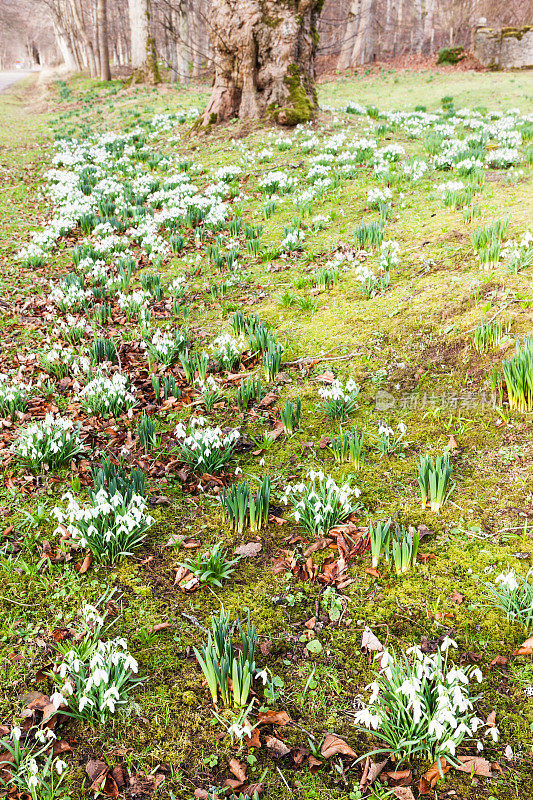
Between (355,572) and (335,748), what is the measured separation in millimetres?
849

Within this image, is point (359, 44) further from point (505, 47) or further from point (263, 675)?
point (263, 675)

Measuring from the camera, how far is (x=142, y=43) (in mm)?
21984

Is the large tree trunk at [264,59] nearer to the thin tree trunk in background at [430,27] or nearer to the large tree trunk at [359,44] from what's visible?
the large tree trunk at [359,44]

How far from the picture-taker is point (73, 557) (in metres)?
2.83

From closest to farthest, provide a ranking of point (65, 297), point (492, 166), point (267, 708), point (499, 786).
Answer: point (499, 786), point (267, 708), point (65, 297), point (492, 166)

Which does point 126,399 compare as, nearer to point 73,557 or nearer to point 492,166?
point 73,557

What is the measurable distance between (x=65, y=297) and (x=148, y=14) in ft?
69.4

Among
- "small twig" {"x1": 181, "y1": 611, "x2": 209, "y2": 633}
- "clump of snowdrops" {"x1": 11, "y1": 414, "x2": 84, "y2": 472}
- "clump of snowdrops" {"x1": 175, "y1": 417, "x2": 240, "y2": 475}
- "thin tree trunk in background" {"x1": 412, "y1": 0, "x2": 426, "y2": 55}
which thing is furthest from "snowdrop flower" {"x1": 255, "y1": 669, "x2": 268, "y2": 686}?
"thin tree trunk in background" {"x1": 412, "y1": 0, "x2": 426, "y2": 55}

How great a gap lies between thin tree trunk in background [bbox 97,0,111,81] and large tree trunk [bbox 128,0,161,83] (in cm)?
391

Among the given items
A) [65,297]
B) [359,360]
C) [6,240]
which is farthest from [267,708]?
[6,240]

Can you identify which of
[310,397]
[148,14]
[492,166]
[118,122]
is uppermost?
[148,14]

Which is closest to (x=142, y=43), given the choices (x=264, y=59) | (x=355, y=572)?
(x=264, y=59)

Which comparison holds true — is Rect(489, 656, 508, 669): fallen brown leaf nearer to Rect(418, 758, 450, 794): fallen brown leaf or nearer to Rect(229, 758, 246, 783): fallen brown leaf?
Rect(418, 758, 450, 794): fallen brown leaf

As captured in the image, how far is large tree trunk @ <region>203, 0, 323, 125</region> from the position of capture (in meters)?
10.3
